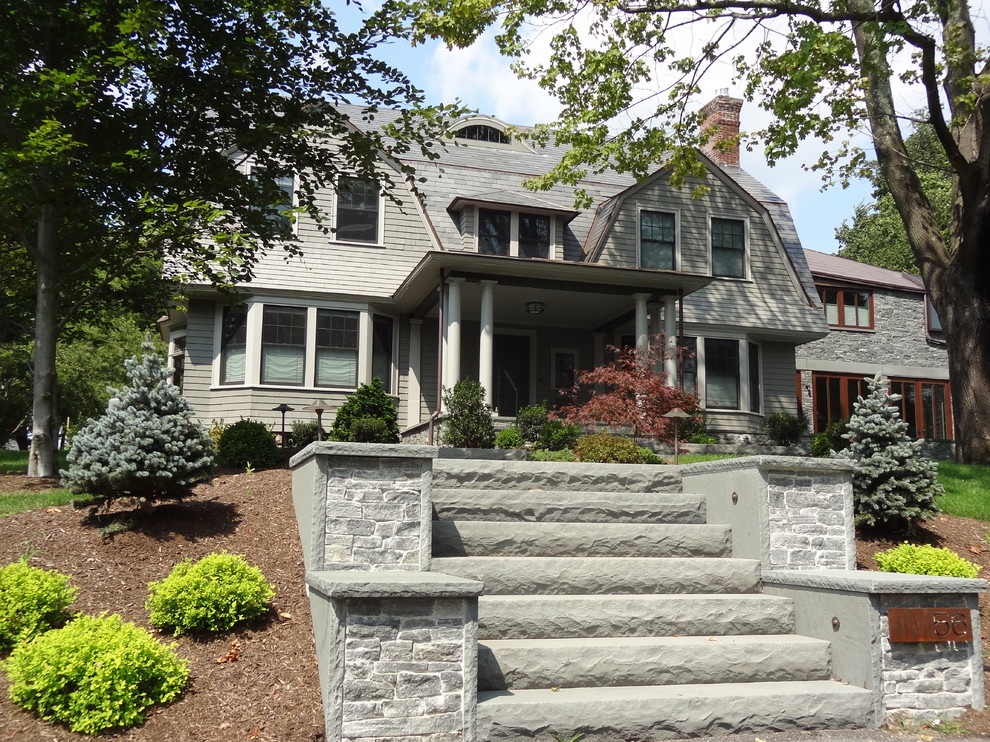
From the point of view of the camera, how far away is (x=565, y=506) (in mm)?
7117

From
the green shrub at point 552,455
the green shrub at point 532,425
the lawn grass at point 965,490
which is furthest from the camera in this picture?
the green shrub at point 532,425

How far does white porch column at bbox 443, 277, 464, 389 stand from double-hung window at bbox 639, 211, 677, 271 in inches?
198

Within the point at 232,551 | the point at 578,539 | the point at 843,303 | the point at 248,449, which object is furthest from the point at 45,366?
the point at 843,303

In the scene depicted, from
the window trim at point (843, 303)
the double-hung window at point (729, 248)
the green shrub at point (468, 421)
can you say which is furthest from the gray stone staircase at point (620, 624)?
the window trim at point (843, 303)

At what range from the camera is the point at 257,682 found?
16.8 ft

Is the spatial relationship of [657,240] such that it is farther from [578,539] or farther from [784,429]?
[578,539]

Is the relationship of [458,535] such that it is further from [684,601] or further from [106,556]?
[106,556]

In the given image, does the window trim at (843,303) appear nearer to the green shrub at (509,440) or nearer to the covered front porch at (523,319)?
the covered front porch at (523,319)

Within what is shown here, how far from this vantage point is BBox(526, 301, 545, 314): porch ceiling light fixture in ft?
52.0

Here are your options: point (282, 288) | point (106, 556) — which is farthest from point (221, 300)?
point (106, 556)

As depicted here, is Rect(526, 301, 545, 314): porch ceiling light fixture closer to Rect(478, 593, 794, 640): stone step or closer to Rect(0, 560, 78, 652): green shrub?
Rect(478, 593, 794, 640): stone step

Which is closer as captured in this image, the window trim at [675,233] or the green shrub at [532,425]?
the green shrub at [532,425]

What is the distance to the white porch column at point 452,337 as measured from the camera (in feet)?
45.4

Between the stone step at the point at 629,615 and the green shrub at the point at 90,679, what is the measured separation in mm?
2040
